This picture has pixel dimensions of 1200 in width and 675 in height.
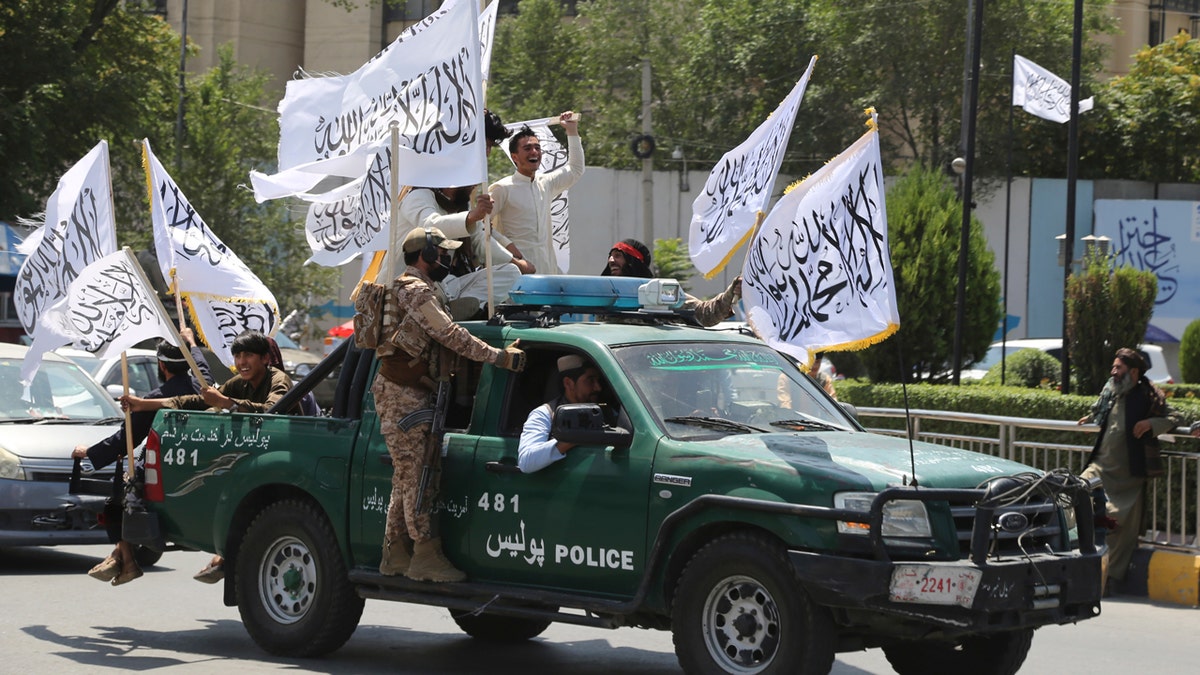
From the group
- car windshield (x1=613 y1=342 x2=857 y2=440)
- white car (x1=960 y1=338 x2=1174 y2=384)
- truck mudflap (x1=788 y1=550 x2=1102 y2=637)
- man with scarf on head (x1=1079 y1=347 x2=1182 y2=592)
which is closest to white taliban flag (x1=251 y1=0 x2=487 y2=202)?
car windshield (x1=613 y1=342 x2=857 y2=440)

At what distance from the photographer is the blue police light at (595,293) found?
26.8 ft

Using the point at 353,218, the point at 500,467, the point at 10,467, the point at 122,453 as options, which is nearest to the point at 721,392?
the point at 500,467

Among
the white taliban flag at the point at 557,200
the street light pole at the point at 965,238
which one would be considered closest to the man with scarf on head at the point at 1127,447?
the white taliban flag at the point at 557,200

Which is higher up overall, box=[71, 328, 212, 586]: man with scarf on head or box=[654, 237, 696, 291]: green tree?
box=[654, 237, 696, 291]: green tree

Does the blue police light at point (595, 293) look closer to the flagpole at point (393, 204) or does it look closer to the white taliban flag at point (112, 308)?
the flagpole at point (393, 204)

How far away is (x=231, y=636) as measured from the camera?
930cm

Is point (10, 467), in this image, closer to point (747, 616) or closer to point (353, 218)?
point (353, 218)

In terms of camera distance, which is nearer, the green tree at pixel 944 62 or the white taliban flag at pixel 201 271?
the white taliban flag at pixel 201 271

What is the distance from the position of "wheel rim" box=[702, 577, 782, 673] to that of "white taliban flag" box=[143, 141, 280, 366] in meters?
4.43

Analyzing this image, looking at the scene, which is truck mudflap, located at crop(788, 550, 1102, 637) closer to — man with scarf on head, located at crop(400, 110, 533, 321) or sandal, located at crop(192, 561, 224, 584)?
man with scarf on head, located at crop(400, 110, 533, 321)

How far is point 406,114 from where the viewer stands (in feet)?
29.5

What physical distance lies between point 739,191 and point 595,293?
125cm

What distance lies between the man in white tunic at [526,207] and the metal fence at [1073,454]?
11.8 feet

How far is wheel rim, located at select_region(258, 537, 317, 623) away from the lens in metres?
8.46
